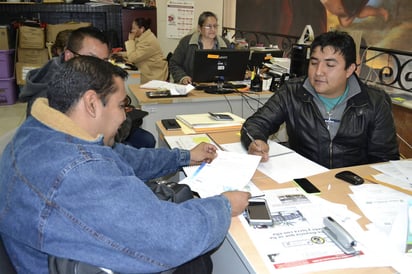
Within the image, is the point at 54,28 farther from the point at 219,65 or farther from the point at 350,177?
the point at 350,177

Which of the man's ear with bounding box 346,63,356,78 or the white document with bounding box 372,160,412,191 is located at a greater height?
the man's ear with bounding box 346,63,356,78

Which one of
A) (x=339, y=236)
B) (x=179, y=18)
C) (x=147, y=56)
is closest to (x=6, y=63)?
(x=147, y=56)

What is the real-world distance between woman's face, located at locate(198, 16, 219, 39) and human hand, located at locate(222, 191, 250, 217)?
111 inches

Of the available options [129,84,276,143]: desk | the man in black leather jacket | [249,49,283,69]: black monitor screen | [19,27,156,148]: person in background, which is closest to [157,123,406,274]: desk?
the man in black leather jacket

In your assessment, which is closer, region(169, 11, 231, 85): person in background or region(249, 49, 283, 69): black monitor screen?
region(249, 49, 283, 69): black monitor screen

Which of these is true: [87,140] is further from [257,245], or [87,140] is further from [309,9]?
[309,9]

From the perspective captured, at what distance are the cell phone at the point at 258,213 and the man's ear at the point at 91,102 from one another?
573 millimetres

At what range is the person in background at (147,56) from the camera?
13.9ft

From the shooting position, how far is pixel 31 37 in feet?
16.5

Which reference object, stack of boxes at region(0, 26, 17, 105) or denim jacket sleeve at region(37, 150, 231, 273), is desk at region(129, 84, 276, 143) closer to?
denim jacket sleeve at region(37, 150, 231, 273)

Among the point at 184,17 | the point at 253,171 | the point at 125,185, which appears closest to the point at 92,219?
the point at 125,185

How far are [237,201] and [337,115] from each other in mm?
979

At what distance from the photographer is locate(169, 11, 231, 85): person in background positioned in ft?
12.0

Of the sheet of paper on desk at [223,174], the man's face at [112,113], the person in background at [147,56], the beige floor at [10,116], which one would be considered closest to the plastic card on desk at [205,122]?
the sheet of paper on desk at [223,174]
